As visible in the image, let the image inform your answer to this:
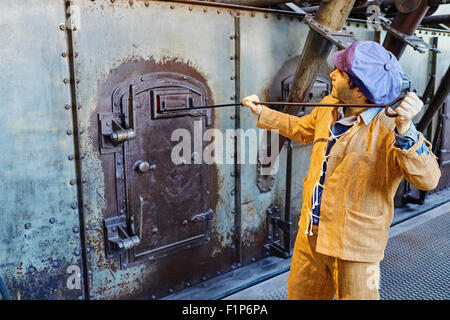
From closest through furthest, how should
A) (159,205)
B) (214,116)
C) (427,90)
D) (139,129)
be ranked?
(139,129) < (159,205) < (214,116) < (427,90)

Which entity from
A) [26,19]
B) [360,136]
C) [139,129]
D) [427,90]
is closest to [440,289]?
[360,136]

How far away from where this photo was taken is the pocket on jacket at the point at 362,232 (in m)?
1.94

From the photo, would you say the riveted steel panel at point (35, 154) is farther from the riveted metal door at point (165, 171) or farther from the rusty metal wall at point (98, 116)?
the riveted metal door at point (165, 171)

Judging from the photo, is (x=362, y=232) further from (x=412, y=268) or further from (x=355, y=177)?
(x=412, y=268)

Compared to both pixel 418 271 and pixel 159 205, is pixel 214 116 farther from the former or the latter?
pixel 418 271

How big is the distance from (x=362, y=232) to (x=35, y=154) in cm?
170

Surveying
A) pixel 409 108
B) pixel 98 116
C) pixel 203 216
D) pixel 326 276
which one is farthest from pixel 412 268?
pixel 98 116

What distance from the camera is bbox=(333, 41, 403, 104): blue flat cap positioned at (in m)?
1.82

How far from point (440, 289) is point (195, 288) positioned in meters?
1.69

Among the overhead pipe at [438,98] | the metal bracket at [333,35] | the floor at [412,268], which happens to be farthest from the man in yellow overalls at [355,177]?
the overhead pipe at [438,98]

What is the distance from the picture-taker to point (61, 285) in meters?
2.51

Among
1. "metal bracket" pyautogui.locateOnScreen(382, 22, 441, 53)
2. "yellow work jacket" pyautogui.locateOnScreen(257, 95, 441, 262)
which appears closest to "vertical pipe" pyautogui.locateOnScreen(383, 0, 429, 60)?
"metal bracket" pyautogui.locateOnScreen(382, 22, 441, 53)

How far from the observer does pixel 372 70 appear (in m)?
1.83

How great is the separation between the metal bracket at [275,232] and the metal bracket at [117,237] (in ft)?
4.26
